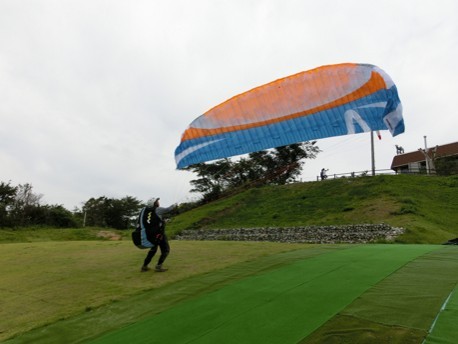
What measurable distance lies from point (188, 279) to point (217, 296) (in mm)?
1703

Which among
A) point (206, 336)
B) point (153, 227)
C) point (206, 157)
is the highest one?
point (206, 157)

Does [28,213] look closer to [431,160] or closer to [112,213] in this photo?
[112,213]

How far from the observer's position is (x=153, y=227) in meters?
8.80

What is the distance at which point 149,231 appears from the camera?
880 cm

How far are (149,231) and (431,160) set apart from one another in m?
47.4

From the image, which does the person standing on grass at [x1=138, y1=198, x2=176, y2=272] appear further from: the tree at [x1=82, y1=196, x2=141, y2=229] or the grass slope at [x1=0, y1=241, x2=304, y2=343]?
the tree at [x1=82, y1=196, x2=141, y2=229]

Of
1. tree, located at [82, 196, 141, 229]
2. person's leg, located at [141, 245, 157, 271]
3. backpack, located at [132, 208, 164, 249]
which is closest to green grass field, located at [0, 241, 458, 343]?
person's leg, located at [141, 245, 157, 271]

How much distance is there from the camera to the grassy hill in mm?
22587

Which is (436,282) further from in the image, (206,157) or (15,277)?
(15,277)

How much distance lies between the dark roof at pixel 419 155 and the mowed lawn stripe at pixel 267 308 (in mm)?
49213

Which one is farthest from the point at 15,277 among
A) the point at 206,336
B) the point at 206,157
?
the point at 206,336

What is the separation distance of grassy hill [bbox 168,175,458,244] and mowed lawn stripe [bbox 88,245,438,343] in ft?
41.8

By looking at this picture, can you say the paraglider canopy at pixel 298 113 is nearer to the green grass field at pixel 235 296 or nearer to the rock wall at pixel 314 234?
the green grass field at pixel 235 296

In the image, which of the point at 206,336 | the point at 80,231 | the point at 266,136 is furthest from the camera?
the point at 80,231
